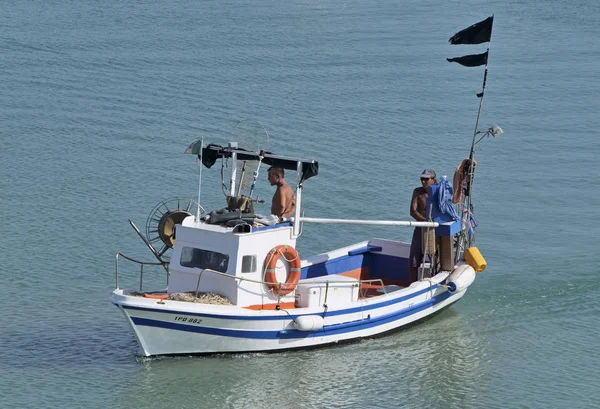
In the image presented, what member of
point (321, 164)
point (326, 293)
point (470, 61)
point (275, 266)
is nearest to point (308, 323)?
point (326, 293)

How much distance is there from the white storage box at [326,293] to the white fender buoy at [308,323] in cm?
39

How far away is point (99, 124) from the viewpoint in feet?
104

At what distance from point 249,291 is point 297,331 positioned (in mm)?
992

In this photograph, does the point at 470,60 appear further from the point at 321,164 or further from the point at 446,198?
the point at 321,164

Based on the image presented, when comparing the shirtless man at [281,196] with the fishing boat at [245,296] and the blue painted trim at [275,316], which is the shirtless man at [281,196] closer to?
the fishing boat at [245,296]

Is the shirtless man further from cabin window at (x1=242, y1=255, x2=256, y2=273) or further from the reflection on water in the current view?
the reflection on water

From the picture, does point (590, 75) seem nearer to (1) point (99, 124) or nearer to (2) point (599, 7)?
(2) point (599, 7)

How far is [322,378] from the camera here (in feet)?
55.6

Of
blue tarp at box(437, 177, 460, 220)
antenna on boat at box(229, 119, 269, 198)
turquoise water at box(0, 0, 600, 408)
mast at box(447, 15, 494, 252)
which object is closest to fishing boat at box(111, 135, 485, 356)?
antenna on boat at box(229, 119, 269, 198)

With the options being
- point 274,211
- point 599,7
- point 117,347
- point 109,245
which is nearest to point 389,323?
point 274,211

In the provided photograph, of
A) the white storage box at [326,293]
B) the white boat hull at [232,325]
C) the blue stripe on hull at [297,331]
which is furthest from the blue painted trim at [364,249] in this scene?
the white storage box at [326,293]

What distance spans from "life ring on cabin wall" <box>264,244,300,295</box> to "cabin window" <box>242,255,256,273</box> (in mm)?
213

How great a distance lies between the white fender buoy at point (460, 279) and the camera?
1958 centimetres

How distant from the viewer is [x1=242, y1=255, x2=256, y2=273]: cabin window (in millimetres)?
17312
